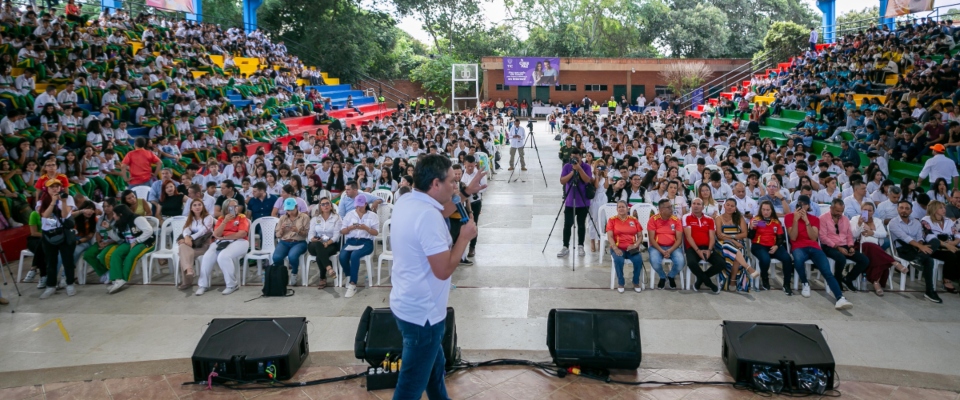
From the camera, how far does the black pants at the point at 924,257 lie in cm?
650

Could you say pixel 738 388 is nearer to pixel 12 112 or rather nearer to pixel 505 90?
pixel 12 112

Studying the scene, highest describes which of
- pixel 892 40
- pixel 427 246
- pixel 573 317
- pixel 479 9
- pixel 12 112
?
pixel 479 9

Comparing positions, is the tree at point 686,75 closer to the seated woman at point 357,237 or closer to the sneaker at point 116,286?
the seated woman at point 357,237

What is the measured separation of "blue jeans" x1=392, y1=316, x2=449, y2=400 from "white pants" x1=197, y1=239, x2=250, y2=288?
4.23m

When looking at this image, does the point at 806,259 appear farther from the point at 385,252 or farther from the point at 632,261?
the point at 385,252

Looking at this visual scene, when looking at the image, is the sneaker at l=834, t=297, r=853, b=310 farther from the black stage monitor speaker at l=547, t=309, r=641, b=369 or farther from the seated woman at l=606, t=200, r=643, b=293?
the black stage monitor speaker at l=547, t=309, r=641, b=369

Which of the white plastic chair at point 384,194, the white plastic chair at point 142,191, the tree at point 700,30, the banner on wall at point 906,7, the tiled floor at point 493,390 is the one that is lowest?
the tiled floor at point 493,390

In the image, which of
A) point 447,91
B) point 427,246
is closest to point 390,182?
point 427,246

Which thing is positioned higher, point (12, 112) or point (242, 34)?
point (242, 34)

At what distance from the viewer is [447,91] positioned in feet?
118

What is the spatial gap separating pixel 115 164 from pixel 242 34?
622 inches

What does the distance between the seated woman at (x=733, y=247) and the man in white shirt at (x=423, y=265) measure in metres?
4.50

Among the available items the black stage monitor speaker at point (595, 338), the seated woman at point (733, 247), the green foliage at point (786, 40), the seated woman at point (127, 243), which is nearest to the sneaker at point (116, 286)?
the seated woman at point (127, 243)

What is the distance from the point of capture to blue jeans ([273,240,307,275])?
702 centimetres
